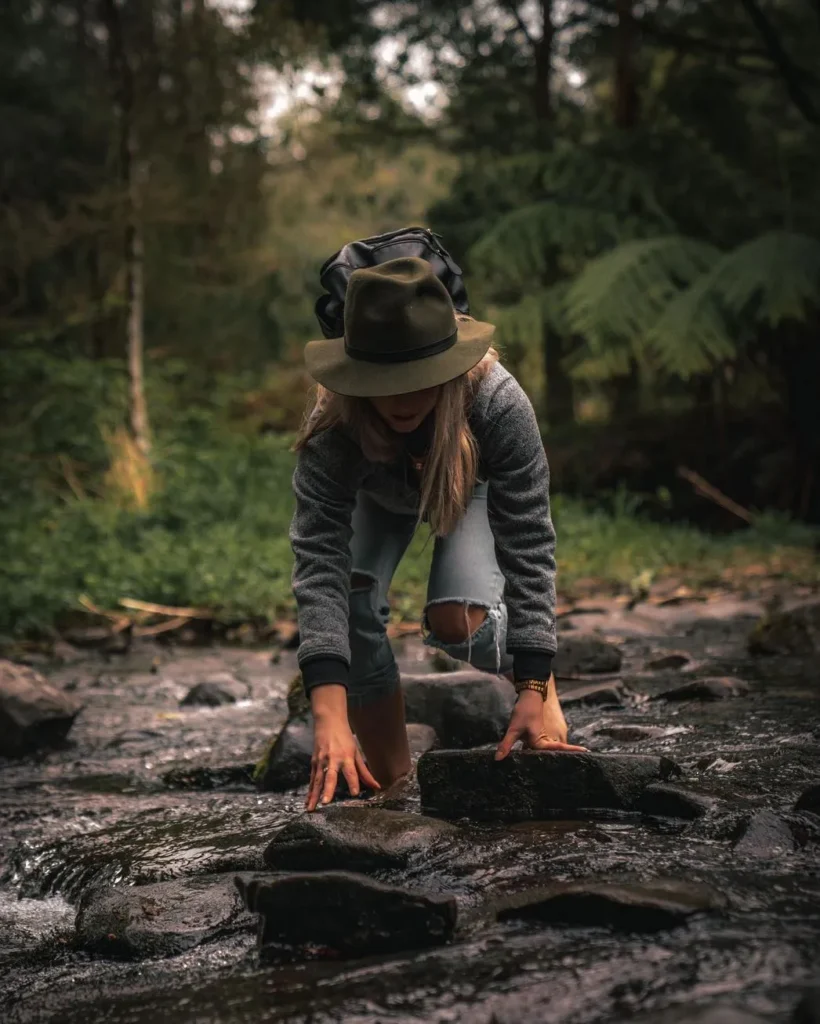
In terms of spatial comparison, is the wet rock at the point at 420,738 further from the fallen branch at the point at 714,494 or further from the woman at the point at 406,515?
the fallen branch at the point at 714,494

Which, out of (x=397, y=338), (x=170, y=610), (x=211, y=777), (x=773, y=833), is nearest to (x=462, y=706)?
(x=211, y=777)

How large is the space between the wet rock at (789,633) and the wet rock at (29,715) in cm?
278

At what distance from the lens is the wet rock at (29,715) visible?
4027 millimetres

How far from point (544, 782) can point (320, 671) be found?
1.84 ft

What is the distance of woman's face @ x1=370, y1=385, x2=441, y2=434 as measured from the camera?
8.32ft

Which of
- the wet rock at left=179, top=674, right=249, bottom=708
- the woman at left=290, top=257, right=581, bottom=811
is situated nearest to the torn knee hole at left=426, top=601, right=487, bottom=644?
the woman at left=290, top=257, right=581, bottom=811

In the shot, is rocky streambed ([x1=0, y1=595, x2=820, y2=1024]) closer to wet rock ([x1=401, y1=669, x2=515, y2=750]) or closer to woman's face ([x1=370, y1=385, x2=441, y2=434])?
wet rock ([x1=401, y1=669, x2=515, y2=750])

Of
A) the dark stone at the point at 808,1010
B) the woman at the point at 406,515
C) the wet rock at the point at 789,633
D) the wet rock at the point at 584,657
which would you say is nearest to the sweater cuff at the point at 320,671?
the woman at the point at 406,515

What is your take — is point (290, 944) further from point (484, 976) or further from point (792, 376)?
point (792, 376)

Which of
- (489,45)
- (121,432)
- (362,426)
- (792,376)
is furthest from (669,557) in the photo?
(489,45)

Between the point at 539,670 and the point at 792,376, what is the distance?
24.3ft

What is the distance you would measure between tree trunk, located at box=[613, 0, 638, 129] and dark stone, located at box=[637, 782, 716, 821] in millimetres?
9549

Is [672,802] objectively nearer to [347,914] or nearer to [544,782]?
[544,782]

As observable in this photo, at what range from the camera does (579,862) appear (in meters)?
2.29
